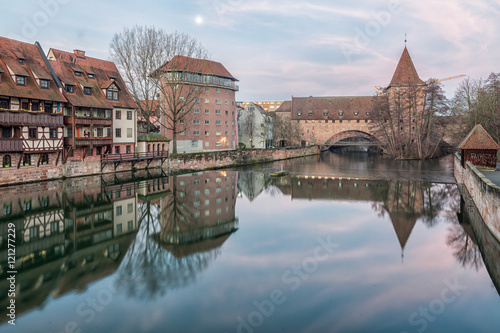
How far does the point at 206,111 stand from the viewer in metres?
46.6

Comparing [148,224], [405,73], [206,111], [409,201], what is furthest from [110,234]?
[405,73]

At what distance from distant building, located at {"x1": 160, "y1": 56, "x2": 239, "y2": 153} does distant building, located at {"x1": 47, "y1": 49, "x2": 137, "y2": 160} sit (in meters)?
8.93

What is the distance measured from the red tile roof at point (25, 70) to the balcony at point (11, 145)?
9.25 feet

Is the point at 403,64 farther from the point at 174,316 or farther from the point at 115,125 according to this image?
the point at 174,316

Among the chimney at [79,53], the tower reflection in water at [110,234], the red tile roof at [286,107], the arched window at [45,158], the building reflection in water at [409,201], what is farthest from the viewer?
the red tile roof at [286,107]

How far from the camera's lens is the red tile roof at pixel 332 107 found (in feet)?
244

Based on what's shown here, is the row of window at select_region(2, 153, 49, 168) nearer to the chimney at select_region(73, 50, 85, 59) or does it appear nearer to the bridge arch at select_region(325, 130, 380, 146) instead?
the chimney at select_region(73, 50, 85, 59)

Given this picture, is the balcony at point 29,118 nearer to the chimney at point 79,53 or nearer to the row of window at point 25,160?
the row of window at point 25,160

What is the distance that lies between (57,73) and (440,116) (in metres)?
46.9

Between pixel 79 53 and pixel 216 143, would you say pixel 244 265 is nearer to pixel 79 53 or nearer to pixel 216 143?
pixel 79 53

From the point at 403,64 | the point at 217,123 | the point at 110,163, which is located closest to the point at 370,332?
the point at 110,163

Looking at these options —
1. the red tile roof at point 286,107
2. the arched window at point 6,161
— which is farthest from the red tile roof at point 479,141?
the red tile roof at point 286,107

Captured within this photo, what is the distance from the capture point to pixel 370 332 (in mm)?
7328

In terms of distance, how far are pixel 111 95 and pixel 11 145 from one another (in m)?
10.7
